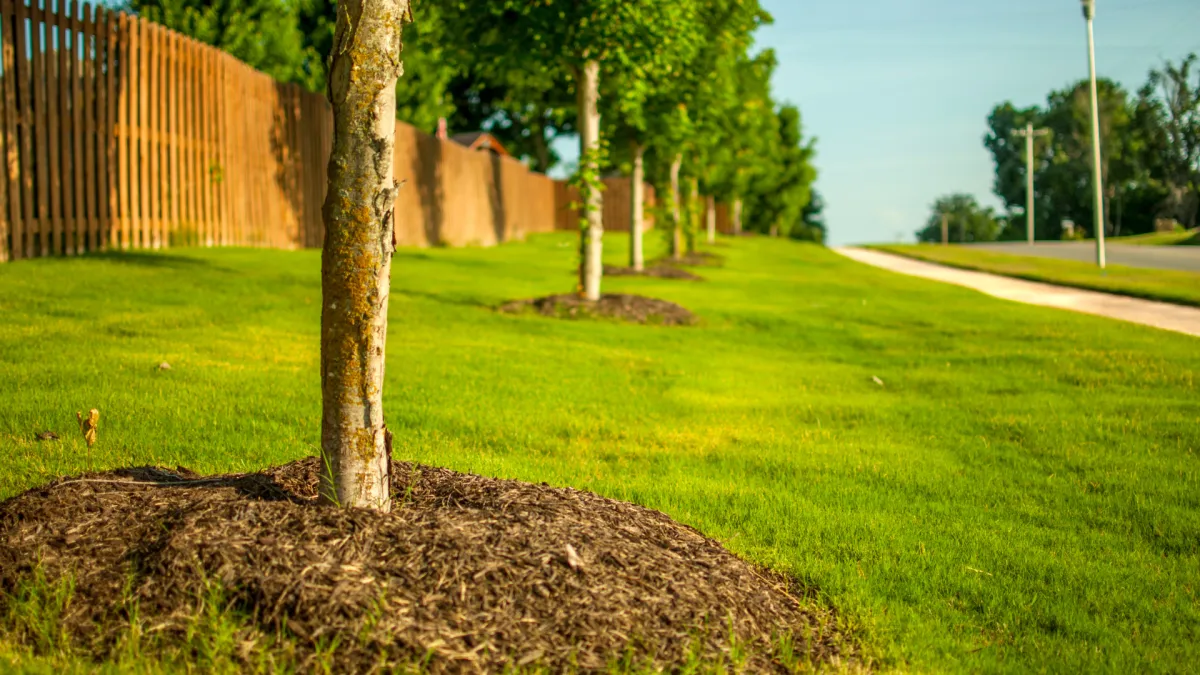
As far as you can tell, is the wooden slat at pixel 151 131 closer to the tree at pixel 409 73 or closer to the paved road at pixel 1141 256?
the tree at pixel 409 73

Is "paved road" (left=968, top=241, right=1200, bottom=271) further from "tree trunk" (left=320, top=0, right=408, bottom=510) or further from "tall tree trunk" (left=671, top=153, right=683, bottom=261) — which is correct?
"tree trunk" (left=320, top=0, right=408, bottom=510)

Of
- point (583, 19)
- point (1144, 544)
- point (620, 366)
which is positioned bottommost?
point (1144, 544)

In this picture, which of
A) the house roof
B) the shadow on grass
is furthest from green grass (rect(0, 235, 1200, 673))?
the house roof

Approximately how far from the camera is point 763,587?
3781 millimetres

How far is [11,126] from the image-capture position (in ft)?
35.9

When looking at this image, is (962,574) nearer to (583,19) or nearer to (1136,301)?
(583,19)

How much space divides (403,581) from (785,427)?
416 centimetres

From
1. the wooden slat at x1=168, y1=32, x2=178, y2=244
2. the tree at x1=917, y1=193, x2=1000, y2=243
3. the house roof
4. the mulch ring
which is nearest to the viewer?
the mulch ring

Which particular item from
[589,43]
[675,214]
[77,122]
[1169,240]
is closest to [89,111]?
[77,122]

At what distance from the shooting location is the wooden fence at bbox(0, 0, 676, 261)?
36.9 ft

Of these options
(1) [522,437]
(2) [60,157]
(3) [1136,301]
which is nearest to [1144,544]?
(1) [522,437]

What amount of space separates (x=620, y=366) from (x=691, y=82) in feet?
28.1

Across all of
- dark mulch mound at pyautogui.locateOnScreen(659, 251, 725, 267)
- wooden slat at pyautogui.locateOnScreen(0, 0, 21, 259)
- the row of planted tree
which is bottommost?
dark mulch mound at pyautogui.locateOnScreen(659, 251, 725, 267)

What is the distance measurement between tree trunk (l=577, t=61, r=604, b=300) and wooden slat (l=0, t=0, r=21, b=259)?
20.3 ft
